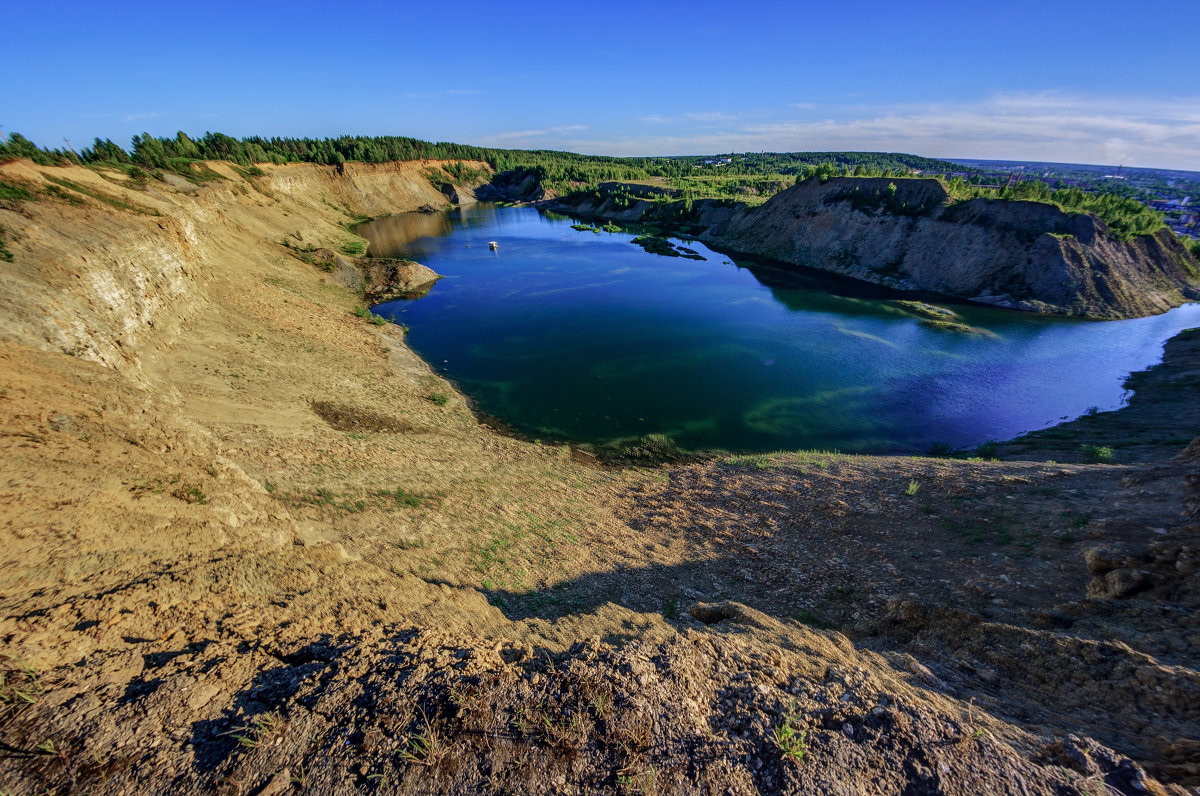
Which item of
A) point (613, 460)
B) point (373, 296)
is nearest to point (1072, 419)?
point (613, 460)

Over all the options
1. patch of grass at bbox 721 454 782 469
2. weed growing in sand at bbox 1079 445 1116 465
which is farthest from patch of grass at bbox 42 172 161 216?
weed growing in sand at bbox 1079 445 1116 465

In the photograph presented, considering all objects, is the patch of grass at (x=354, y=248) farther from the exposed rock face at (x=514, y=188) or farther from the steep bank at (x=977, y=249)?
the exposed rock face at (x=514, y=188)

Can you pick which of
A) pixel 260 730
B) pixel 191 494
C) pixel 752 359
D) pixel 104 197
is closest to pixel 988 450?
pixel 752 359

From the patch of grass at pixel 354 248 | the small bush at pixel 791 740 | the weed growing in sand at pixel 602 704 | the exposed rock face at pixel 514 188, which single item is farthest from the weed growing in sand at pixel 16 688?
the exposed rock face at pixel 514 188

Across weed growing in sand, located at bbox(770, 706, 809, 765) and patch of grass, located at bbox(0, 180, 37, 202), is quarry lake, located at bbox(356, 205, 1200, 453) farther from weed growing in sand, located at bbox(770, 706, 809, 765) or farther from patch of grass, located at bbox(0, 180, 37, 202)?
patch of grass, located at bbox(0, 180, 37, 202)

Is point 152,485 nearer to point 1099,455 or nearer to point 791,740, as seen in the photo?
point 791,740

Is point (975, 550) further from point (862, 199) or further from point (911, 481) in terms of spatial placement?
point (862, 199)
